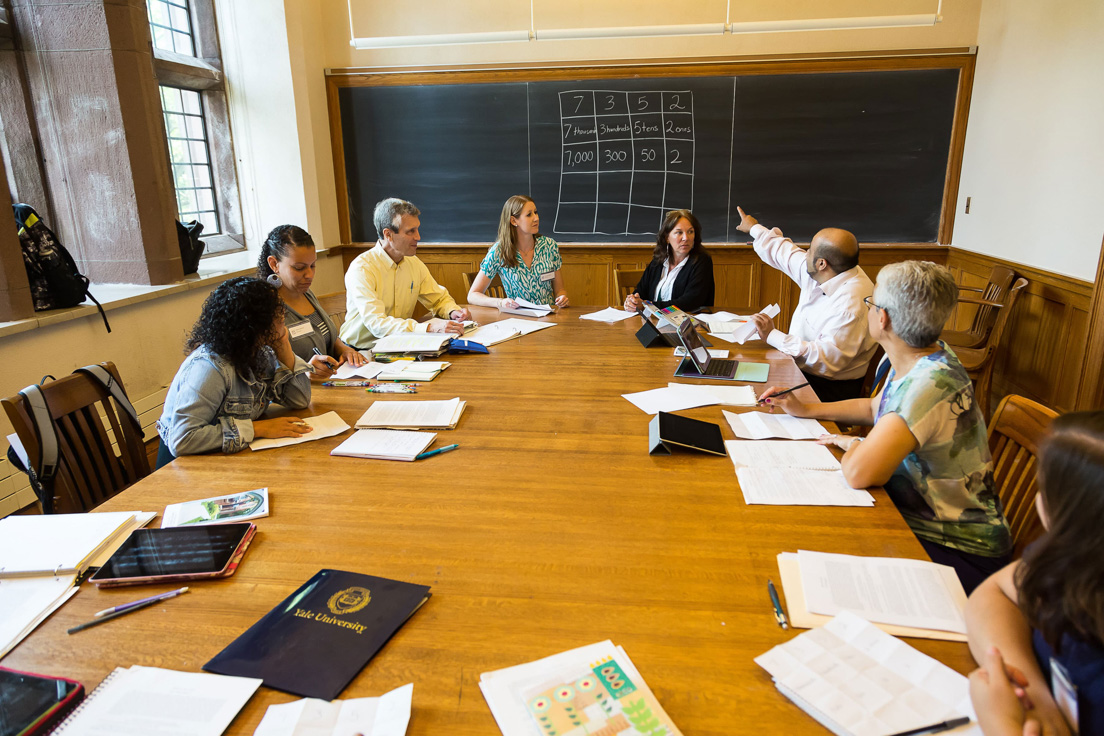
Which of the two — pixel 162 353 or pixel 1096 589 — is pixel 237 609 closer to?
pixel 1096 589

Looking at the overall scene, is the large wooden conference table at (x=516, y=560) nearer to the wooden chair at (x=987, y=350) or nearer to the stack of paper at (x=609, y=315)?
the stack of paper at (x=609, y=315)

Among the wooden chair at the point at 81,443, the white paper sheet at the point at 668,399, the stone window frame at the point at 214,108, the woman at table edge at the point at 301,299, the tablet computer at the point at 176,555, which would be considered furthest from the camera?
the stone window frame at the point at 214,108

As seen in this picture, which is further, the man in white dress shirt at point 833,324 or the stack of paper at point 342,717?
the man in white dress shirt at point 833,324

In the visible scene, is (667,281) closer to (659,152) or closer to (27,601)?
(659,152)

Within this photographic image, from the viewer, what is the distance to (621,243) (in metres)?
4.79

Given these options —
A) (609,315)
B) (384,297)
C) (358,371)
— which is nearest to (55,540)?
(358,371)

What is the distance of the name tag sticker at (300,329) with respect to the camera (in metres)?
2.54

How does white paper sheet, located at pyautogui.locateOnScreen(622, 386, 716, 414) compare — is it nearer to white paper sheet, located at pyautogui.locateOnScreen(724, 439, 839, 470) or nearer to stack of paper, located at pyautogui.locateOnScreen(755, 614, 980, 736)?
white paper sheet, located at pyautogui.locateOnScreen(724, 439, 839, 470)

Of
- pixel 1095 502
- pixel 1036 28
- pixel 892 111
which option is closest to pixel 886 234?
pixel 892 111

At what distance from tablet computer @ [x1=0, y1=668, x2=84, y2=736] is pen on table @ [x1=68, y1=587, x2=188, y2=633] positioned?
0.45 ft

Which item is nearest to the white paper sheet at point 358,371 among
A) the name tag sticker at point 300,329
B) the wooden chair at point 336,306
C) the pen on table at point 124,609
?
the name tag sticker at point 300,329

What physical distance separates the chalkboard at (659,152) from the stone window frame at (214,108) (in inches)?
31.7

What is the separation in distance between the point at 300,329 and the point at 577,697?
6.82ft

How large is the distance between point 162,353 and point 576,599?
3.16 m
